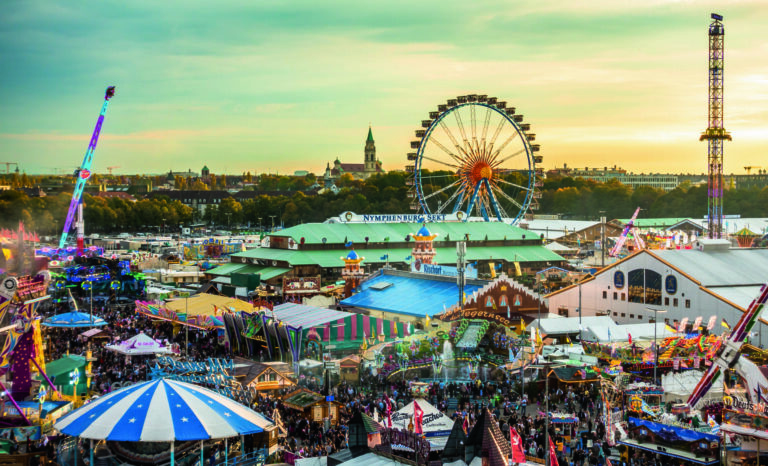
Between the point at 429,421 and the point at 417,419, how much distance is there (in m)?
0.77

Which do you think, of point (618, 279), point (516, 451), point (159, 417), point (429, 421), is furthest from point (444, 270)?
point (159, 417)

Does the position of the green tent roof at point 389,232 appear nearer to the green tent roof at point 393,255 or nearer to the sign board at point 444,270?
the green tent roof at point 393,255

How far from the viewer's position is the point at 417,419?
2370 cm

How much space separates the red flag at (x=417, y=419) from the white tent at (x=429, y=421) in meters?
0.22

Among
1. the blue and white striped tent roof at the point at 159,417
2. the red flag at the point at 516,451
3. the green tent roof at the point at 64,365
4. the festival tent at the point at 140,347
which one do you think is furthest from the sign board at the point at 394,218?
the blue and white striped tent roof at the point at 159,417

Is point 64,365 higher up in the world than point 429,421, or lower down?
higher up

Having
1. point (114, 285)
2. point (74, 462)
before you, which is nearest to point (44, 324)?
point (114, 285)

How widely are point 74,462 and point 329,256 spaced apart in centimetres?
5136

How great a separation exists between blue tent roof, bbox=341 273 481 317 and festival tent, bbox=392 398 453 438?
16.4 m

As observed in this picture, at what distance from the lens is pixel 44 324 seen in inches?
1710

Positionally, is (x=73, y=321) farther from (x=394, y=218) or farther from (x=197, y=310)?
(x=394, y=218)

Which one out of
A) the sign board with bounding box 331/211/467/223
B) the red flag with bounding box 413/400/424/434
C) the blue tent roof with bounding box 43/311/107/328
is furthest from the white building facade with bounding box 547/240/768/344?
the sign board with bounding box 331/211/467/223

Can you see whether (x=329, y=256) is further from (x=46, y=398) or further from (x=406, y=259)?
(x=46, y=398)

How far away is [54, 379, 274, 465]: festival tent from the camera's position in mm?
18484
